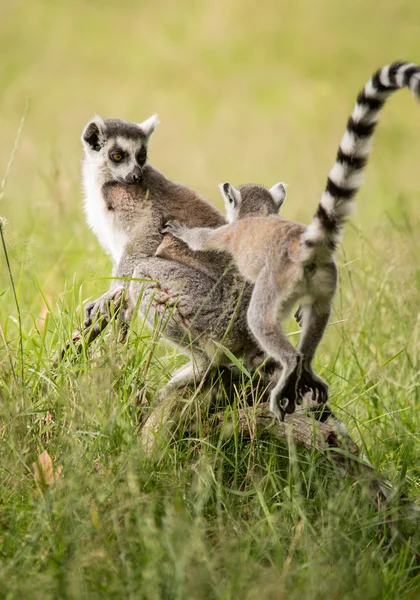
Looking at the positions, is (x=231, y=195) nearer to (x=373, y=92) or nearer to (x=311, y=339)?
(x=311, y=339)

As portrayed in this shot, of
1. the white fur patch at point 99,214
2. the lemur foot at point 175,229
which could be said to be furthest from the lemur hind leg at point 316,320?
the white fur patch at point 99,214

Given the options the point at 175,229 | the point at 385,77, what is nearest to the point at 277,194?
the point at 175,229

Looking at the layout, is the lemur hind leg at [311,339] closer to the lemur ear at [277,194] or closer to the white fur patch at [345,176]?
the white fur patch at [345,176]

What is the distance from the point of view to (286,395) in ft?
13.6

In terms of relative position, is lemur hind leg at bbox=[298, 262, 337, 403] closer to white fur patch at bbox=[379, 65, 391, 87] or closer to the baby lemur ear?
white fur patch at bbox=[379, 65, 391, 87]

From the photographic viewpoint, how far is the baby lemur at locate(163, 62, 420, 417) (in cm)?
401

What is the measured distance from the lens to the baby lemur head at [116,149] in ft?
18.2

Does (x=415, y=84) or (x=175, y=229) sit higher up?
(x=415, y=84)

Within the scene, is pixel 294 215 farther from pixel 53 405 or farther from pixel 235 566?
pixel 235 566

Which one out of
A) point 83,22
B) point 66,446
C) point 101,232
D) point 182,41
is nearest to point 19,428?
point 66,446

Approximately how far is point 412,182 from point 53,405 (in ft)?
29.7

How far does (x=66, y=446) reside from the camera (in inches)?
160

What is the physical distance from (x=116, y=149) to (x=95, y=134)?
25cm

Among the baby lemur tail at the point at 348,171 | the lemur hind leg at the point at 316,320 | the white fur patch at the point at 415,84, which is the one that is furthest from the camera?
the lemur hind leg at the point at 316,320
